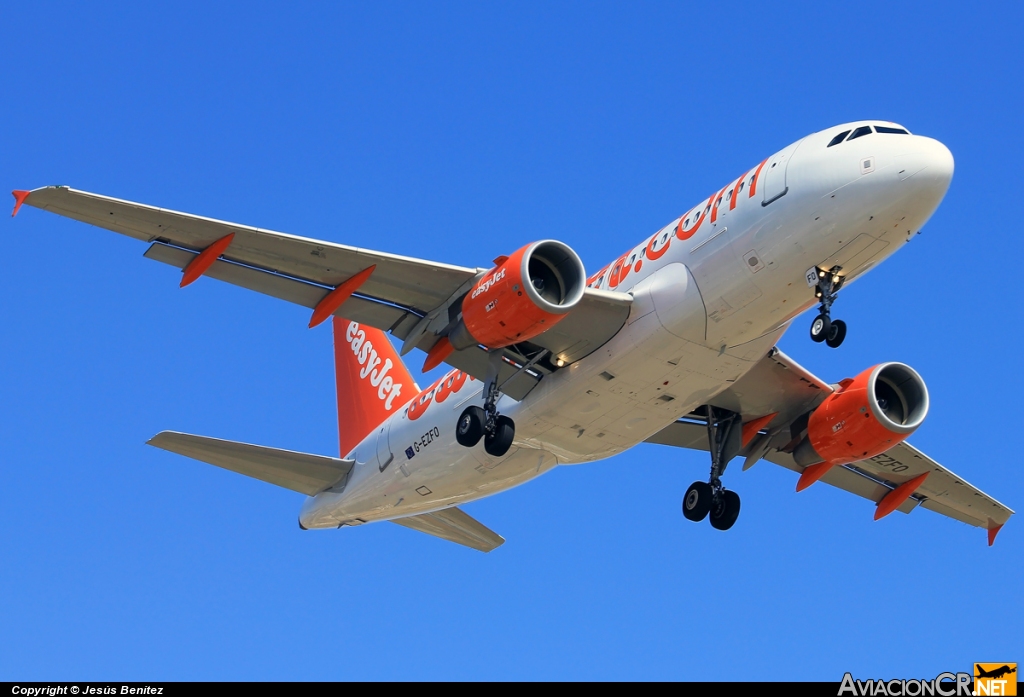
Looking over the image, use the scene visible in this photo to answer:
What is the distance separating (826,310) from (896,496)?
1115 centimetres

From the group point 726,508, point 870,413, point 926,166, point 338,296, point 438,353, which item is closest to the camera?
point 926,166

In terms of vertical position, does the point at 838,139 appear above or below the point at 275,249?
above

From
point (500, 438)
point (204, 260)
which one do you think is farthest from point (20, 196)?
point (500, 438)

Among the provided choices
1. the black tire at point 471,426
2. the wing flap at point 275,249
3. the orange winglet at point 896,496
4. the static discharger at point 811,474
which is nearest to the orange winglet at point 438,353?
the wing flap at point 275,249

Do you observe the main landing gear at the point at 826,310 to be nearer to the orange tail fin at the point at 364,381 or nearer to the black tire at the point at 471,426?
the black tire at the point at 471,426

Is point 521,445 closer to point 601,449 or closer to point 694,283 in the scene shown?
point 601,449

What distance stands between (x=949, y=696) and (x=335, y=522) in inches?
622

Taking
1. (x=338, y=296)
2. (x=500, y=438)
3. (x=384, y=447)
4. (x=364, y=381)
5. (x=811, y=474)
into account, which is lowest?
(x=500, y=438)

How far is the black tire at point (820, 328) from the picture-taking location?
885 inches

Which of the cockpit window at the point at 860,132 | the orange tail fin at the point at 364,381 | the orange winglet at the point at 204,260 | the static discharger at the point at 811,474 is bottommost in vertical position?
the static discharger at the point at 811,474

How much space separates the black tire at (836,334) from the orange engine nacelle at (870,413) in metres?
5.08

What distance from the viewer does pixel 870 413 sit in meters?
27.1

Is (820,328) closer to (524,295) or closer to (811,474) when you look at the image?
(524,295)

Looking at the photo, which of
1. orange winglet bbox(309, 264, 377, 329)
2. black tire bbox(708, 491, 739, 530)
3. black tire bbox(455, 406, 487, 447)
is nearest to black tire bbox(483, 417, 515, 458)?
black tire bbox(455, 406, 487, 447)
